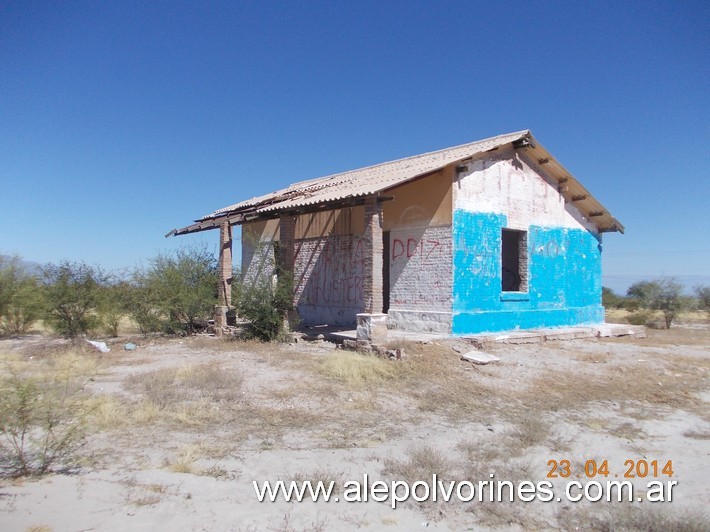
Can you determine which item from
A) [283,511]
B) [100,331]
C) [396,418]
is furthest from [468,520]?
[100,331]

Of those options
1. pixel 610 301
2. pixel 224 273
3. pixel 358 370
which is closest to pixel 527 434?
pixel 358 370

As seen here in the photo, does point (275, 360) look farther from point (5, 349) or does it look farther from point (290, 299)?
point (5, 349)

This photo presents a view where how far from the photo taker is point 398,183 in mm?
11703

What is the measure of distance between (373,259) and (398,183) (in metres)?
1.85

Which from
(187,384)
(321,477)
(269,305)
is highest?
(269,305)

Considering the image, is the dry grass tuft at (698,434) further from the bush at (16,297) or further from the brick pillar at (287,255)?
the bush at (16,297)

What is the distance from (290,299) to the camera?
13.3 meters

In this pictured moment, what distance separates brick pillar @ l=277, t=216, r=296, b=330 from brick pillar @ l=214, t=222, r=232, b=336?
2.58m

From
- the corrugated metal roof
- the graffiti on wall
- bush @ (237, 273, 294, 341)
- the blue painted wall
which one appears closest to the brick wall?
the blue painted wall

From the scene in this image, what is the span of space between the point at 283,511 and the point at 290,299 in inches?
360

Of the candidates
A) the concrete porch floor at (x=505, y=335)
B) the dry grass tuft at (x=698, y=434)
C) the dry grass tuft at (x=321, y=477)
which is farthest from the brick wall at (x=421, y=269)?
the dry grass tuft at (x=321, y=477)

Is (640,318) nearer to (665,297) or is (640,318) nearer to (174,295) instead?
(665,297)

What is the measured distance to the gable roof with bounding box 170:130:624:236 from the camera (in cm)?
1252

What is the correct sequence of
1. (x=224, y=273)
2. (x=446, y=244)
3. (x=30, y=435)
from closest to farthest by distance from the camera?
(x=30, y=435)
(x=446, y=244)
(x=224, y=273)
